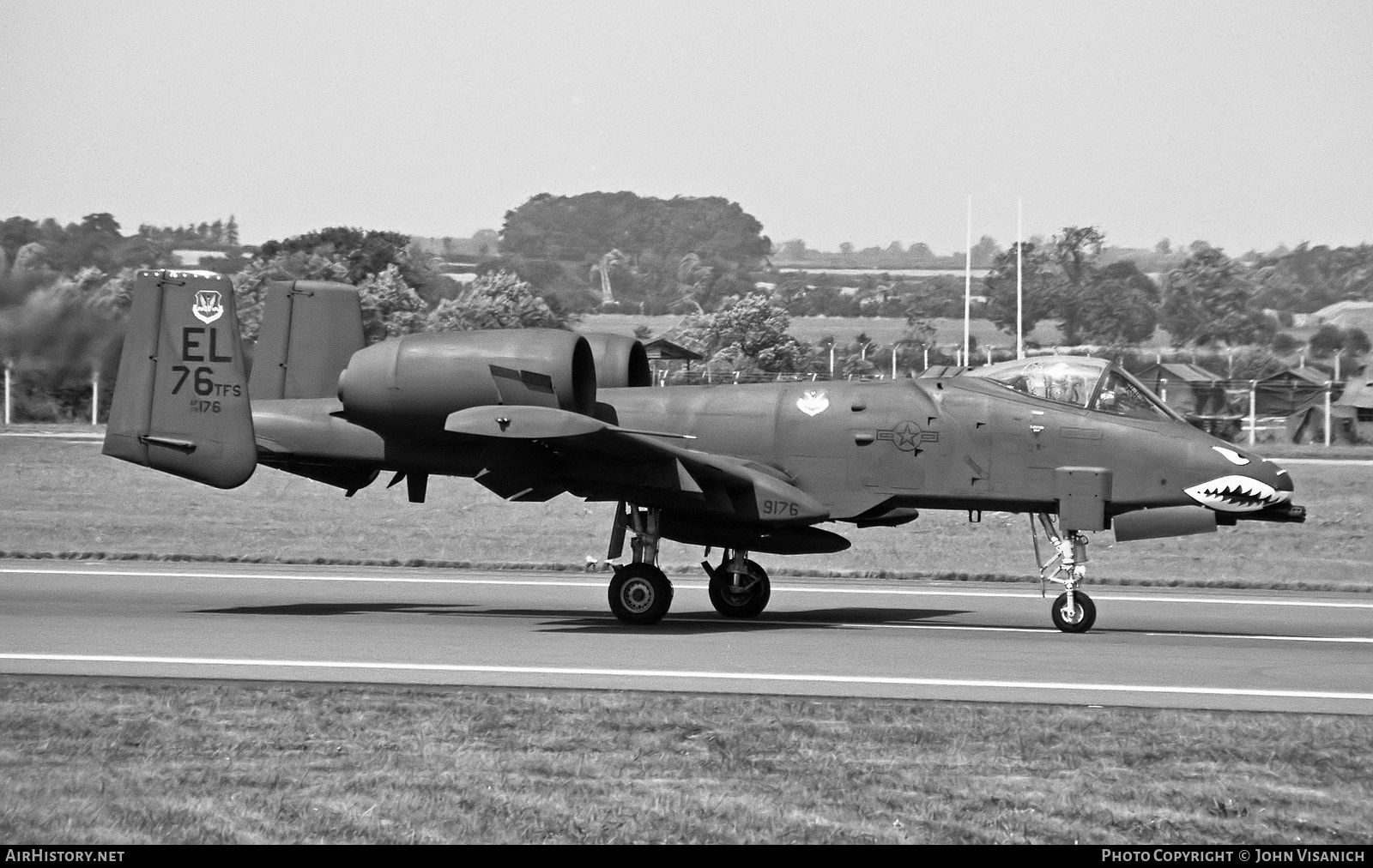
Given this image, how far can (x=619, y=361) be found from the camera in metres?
17.8

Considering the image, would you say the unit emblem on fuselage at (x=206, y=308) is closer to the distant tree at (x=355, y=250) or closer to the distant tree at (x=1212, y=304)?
the distant tree at (x=355, y=250)

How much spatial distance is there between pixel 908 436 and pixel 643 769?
307 inches

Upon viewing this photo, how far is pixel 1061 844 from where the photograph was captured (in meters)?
7.36

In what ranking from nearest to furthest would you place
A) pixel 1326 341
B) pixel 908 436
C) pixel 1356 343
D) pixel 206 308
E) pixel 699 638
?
pixel 699 638 < pixel 908 436 < pixel 206 308 < pixel 1356 343 < pixel 1326 341

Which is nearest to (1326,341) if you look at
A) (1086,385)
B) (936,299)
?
(936,299)

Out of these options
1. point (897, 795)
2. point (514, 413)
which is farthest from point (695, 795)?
point (514, 413)

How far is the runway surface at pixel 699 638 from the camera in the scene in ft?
38.8

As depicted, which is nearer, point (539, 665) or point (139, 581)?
point (539, 665)

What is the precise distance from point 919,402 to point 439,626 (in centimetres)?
542

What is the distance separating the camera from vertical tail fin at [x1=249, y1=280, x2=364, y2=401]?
17.8 m

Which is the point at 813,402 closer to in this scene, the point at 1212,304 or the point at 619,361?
the point at 619,361

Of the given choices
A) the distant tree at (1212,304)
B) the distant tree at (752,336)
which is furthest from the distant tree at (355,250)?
the distant tree at (1212,304)
